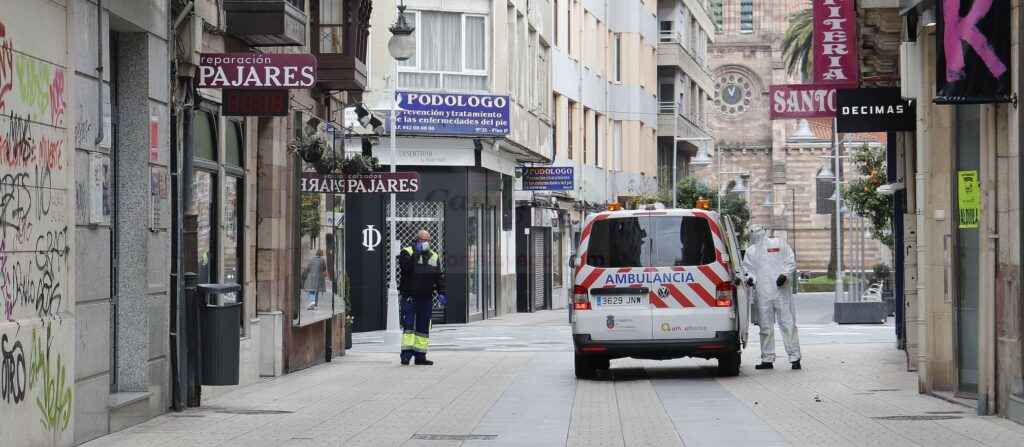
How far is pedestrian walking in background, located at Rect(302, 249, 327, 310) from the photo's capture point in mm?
22000

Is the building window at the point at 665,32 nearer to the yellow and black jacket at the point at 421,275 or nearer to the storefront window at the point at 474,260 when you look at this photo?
the storefront window at the point at 474,260

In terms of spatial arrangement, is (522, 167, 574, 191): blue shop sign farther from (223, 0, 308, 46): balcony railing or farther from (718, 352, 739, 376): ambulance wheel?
(223, 0, 308, 46): balcony railing

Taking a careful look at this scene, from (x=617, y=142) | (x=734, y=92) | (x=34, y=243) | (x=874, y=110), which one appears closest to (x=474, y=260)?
(x=874, y=110)

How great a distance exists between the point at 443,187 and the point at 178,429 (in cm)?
2462

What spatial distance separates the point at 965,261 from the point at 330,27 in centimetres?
1079

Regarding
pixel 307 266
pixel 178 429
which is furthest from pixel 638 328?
pixel 178 429

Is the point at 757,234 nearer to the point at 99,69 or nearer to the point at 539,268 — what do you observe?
the point at 99,69

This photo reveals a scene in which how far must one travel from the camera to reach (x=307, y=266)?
72.3ft

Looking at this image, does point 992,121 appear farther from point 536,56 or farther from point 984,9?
point 536,56

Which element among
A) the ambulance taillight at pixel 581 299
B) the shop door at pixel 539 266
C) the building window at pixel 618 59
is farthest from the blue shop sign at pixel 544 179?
the ambulance taillight at pixel 581 299

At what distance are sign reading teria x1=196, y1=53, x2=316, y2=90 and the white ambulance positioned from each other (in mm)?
4646

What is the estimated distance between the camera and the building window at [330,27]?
22.6 m

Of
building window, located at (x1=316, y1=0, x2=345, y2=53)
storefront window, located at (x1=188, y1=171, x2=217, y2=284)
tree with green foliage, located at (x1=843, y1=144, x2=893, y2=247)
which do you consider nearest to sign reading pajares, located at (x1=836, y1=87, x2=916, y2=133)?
storefront window, located at (x1=188, y1=171, x2=217, y2=284)

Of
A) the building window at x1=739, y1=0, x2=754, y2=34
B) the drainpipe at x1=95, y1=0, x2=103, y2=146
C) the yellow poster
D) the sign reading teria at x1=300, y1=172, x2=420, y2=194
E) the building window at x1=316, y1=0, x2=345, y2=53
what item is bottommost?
the yellow poster
